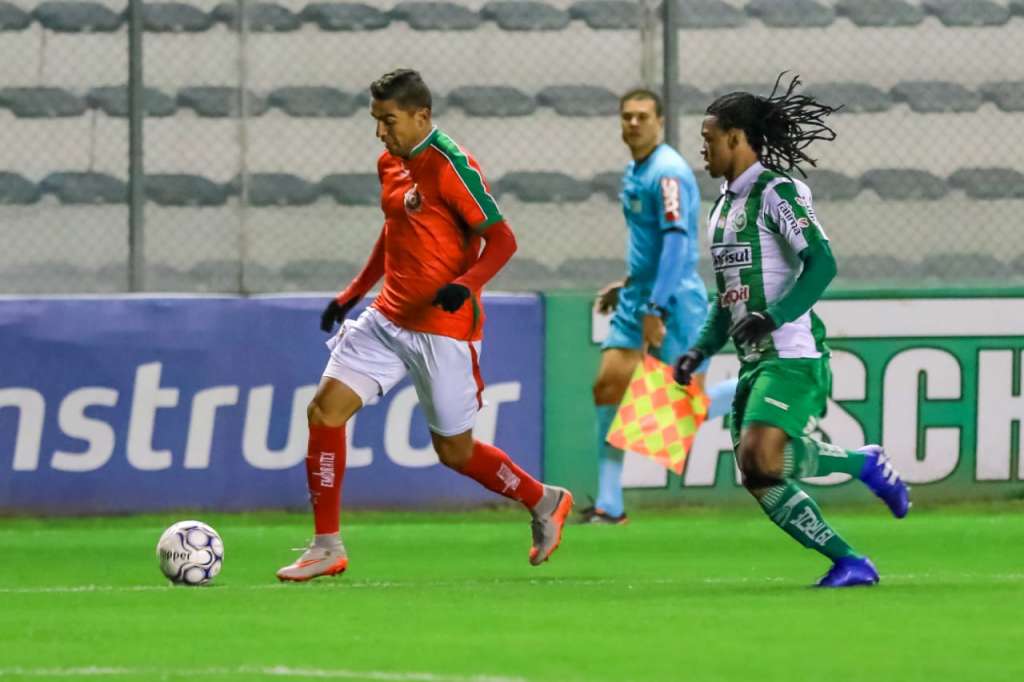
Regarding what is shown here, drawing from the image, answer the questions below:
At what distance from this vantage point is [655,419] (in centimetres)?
1011

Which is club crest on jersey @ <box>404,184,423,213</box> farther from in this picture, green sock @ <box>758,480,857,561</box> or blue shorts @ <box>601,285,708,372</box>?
blue shorts @ <box>601,285,708,372</box>

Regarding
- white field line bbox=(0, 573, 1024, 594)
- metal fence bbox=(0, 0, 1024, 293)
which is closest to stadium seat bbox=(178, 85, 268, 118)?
metal fence bbox=(0, 0, 1024, 293)

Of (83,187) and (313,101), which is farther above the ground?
(313,101)

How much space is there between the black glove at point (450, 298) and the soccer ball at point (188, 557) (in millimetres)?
1216

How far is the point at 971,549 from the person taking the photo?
930 cm

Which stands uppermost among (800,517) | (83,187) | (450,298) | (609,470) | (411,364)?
(83,187)

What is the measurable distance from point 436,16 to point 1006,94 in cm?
321

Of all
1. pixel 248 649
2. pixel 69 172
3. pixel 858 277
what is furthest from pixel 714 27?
pixel 248 649

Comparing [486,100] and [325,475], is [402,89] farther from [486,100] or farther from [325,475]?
[486,100]

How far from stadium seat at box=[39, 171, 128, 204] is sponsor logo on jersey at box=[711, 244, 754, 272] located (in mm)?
4904

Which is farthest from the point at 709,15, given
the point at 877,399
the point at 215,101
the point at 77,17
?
the point at 77,17

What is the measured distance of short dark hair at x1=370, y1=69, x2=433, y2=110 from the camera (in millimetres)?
7840

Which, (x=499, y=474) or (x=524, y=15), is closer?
(x=499, y=474)

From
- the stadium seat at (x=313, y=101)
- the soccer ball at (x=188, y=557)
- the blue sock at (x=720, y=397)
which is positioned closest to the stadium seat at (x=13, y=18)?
the stadium seat at (x=313, y=101)
